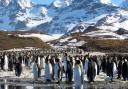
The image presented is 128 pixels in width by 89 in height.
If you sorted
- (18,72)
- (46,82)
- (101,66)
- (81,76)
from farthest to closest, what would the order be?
(101,66) → (18,72) → (46,82) → (81,76)

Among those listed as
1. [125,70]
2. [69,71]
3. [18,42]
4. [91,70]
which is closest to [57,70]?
[69,71]

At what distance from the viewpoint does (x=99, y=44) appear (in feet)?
410

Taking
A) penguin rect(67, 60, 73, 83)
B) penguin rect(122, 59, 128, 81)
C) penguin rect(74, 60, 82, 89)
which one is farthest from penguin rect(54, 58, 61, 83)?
penguin rect(122, 59, 128, 81)

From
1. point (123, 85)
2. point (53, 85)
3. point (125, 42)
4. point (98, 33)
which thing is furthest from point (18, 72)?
point (98, 33)

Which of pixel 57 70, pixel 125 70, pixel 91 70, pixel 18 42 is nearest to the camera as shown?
pixel 91 70

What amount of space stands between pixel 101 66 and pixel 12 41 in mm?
82280

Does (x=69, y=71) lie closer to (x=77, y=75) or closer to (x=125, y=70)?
(x=77, y=75)

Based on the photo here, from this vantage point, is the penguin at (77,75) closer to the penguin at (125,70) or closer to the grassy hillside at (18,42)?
the penguin at (125,70)

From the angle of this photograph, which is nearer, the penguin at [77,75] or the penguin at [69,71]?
the penguin at [77,75]

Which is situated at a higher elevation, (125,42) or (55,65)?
(55,65)

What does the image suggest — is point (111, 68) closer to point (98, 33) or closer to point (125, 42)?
point (125, 42)

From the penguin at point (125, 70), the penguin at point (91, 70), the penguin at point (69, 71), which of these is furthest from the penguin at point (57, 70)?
the penguin at point (125, 70)

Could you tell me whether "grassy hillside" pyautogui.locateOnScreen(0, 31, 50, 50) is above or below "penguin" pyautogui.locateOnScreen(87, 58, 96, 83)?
below

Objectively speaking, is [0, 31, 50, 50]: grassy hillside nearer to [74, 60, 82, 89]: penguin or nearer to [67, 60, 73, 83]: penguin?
[67, 60, 73, 83]: penguin
